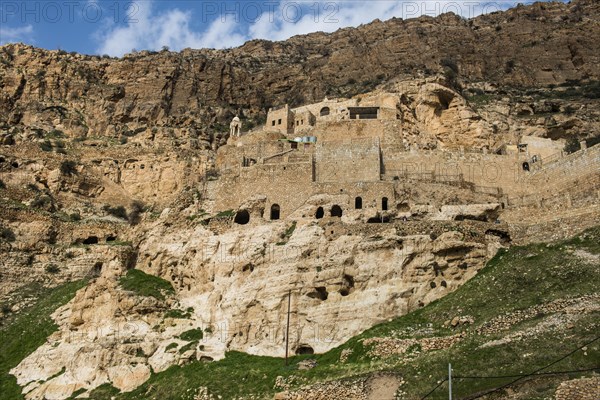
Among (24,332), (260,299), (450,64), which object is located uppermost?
(450,64)

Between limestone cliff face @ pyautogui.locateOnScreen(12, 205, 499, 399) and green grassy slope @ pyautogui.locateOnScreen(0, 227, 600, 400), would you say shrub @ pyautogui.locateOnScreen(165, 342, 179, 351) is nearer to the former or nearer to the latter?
limestone cliff face @ pyautogui.locateOnScreen(12, 205, 499, 399)

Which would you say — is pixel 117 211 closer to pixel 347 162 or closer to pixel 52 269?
pixel 52 269

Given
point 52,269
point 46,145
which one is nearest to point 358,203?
point 52,269

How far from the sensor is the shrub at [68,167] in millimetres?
58119

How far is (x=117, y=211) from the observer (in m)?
56.4

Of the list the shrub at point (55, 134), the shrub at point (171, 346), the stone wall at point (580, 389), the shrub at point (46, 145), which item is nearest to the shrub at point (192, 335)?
the shrub at point (171, 346)

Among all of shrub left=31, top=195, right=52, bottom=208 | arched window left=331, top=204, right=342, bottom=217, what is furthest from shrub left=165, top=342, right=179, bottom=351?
shrub left=31, top=195, right=52, bottom=208

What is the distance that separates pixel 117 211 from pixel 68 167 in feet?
21.4

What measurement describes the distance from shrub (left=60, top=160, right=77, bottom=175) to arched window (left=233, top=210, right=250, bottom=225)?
866 inches

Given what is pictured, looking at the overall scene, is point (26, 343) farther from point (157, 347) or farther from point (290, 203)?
point (290, 203)

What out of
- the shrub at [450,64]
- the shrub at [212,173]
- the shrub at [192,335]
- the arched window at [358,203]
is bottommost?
the shrub at [192,335]

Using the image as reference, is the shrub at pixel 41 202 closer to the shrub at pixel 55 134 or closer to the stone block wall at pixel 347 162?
the shrub at pixel 55 134

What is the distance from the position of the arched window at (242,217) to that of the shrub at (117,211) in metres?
16.3

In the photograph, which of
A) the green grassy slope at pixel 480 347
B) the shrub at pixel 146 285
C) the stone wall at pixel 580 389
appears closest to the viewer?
the stone wall at pixel 580 389
